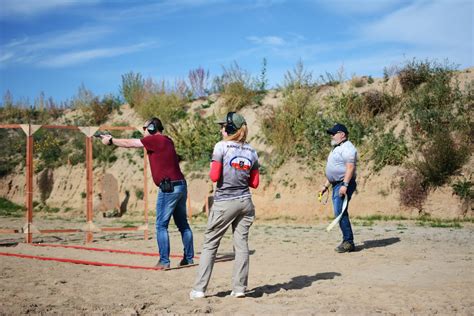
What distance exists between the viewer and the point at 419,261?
9.84m

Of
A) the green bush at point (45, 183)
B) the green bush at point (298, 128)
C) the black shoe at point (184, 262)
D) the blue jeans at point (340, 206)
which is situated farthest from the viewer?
the green bush at point (45, 183)

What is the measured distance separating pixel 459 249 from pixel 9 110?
27085 millimetres

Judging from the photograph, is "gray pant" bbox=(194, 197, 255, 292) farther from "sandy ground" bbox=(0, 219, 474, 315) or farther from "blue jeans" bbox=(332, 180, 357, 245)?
"blue jeans" bbox=(332, 180, 357, 245)

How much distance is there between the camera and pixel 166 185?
29.9 feet

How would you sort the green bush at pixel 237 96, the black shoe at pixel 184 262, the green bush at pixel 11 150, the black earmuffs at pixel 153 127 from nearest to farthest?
1. the black earmuffs at pixel 153 127
2. the black shoe at pixel 184 262
3. the green bush at pixel 237 96
4. the green bush at pixel 11 150

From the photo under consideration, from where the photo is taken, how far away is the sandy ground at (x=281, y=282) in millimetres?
6562

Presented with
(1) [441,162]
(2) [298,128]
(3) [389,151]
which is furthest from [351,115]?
(1) [441,162]

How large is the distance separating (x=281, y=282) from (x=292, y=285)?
0.86 feet

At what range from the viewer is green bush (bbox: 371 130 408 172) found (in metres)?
19.8

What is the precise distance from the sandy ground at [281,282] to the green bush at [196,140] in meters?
11.0

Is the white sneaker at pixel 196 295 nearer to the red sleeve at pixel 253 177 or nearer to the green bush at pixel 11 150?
the red sleeve at pixel 253 177

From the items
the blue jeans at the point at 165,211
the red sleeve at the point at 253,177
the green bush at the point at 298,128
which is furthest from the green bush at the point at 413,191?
the red sleeve at the point at 253,177

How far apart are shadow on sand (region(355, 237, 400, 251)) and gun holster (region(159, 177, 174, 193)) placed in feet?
13.4

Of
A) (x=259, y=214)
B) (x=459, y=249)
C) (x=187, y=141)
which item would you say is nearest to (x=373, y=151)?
(x=259, y=214)
